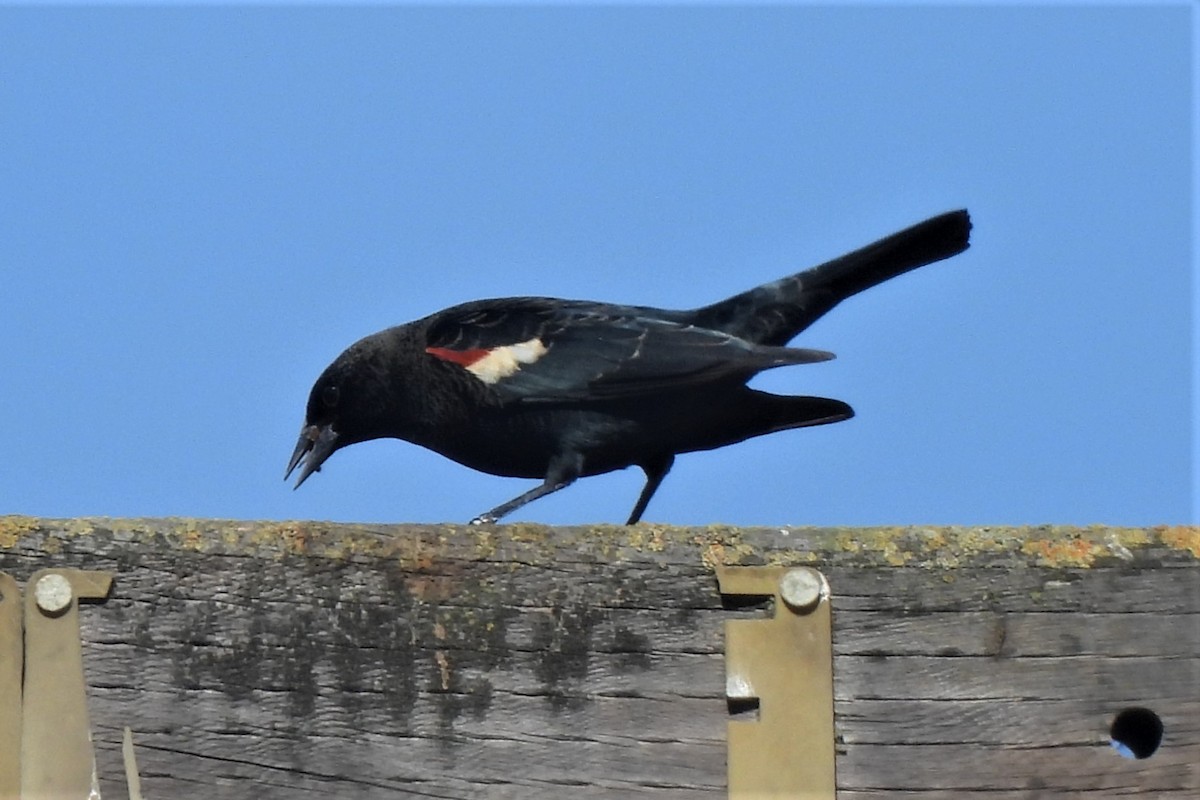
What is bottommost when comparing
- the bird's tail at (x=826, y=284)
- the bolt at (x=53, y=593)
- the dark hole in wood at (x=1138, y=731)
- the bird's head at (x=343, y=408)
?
the dark hole in wood at (x=1138, y=731)

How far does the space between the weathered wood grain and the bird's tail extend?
2.70m

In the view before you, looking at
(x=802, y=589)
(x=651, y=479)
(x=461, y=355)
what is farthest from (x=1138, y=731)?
(x=461, y=355)

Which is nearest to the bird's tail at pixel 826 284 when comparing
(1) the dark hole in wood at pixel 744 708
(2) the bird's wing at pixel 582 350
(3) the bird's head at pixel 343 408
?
(2) the bird's wing at pixel 582 350

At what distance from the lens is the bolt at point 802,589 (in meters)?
2.30

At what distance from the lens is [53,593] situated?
89.6 inches

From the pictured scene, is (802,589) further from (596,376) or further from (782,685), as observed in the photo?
(596,376)

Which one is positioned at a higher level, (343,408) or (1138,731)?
(343,408)

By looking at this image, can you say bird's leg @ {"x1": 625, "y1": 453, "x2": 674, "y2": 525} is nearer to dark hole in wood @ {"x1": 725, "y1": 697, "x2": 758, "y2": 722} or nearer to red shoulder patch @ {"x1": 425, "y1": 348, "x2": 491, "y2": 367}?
red shoulder patch @ {"x1": 425, "y1": 348, "x2": 491, "y2": 367}

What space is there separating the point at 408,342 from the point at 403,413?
0.86ft

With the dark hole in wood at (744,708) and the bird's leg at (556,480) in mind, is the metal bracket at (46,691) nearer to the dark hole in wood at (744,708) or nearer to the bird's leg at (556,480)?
the dark hole in wood at (744,708)

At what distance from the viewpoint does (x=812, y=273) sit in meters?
5.10

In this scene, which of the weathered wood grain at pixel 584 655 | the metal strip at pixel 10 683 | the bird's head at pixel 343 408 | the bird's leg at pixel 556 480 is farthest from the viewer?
the bird's head at pixel 343 408

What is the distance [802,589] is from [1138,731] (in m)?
0.54

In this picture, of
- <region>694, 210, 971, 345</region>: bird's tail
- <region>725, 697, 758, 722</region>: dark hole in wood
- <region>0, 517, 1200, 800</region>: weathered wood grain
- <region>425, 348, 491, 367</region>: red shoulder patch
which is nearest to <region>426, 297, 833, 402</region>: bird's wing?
<region>425, 348, 491, 367</region>: red shoulder patch
